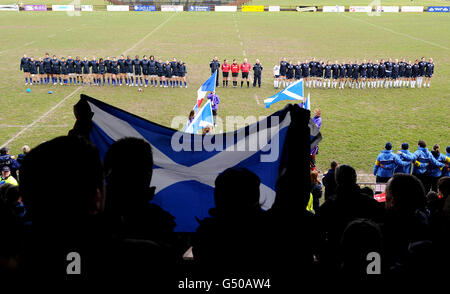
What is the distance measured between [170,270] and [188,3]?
8739cm

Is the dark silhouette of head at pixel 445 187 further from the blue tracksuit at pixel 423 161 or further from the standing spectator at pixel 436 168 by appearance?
the standing spectator at pixel 436 168

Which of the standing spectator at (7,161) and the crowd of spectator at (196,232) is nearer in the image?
the crowd of spectator at (196,232)

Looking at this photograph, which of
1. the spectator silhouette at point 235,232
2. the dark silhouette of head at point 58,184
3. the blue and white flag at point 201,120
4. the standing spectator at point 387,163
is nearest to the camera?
the dark silhouette of head at point 58,184

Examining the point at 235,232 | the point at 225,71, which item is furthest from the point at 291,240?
the point at 225,71

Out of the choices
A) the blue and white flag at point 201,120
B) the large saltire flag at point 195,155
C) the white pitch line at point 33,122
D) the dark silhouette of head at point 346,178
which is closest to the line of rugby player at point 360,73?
the white pitch line at point 33,122

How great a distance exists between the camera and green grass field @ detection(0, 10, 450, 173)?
14075mm

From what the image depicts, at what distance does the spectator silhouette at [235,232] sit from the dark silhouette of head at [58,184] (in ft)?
2.95

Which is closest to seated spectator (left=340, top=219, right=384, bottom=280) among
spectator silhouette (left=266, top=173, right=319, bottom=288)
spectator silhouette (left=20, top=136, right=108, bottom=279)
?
spectator silhouette (left=266, top=173, right=319, bottom=288)

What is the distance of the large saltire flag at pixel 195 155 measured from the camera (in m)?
4.44

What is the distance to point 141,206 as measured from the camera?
8.13ft

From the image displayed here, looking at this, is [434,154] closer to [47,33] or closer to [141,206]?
[141,206]

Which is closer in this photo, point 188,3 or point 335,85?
point 335,85

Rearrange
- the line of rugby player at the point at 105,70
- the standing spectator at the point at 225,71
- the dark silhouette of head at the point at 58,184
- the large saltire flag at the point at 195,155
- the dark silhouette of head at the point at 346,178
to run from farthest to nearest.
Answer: the standing spectator at the point at 225,71
the line of rugby player at the point at 105,70
the large saltire flag at the point at 195,155
the dark silhouette of head at the point at 346,178
the dark silhouette of head at the point at 58,184
